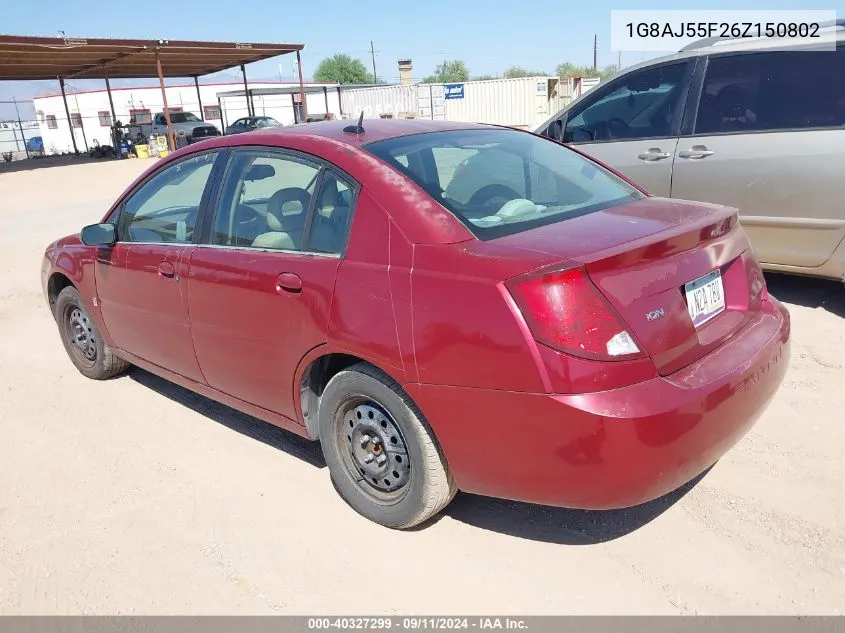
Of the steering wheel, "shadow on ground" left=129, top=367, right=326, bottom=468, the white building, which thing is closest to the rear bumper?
the steering wheel

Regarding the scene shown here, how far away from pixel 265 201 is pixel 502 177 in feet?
3.74

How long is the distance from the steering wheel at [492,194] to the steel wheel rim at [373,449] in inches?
37.3

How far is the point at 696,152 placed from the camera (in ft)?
16.8

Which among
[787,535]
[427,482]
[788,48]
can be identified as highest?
[788,48]

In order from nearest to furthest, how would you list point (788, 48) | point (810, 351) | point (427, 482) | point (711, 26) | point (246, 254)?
1. point (427, 482)
2. point (246, 254)
3. point (810, 351)
4. point (788, 48)
5. point (711, 26)

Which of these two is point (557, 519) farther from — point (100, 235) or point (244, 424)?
point (100, 235)

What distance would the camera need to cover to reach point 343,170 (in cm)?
284

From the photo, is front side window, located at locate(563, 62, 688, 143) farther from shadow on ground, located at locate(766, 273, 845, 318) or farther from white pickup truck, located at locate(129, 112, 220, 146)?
white pickup truck, located at locate(129, 112, 220, 146)

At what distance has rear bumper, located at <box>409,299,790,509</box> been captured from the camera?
2.14 metres

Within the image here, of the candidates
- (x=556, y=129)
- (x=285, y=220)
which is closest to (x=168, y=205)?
(x=285, y=220)

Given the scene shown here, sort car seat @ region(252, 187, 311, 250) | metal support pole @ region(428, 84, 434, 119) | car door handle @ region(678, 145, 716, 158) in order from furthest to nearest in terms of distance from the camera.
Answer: metal support pole @ region(428, 84, 434, 119) < car door handle @ region(678, 145, 716, 158) < car seat @ region(252, 187, 311, 250)
